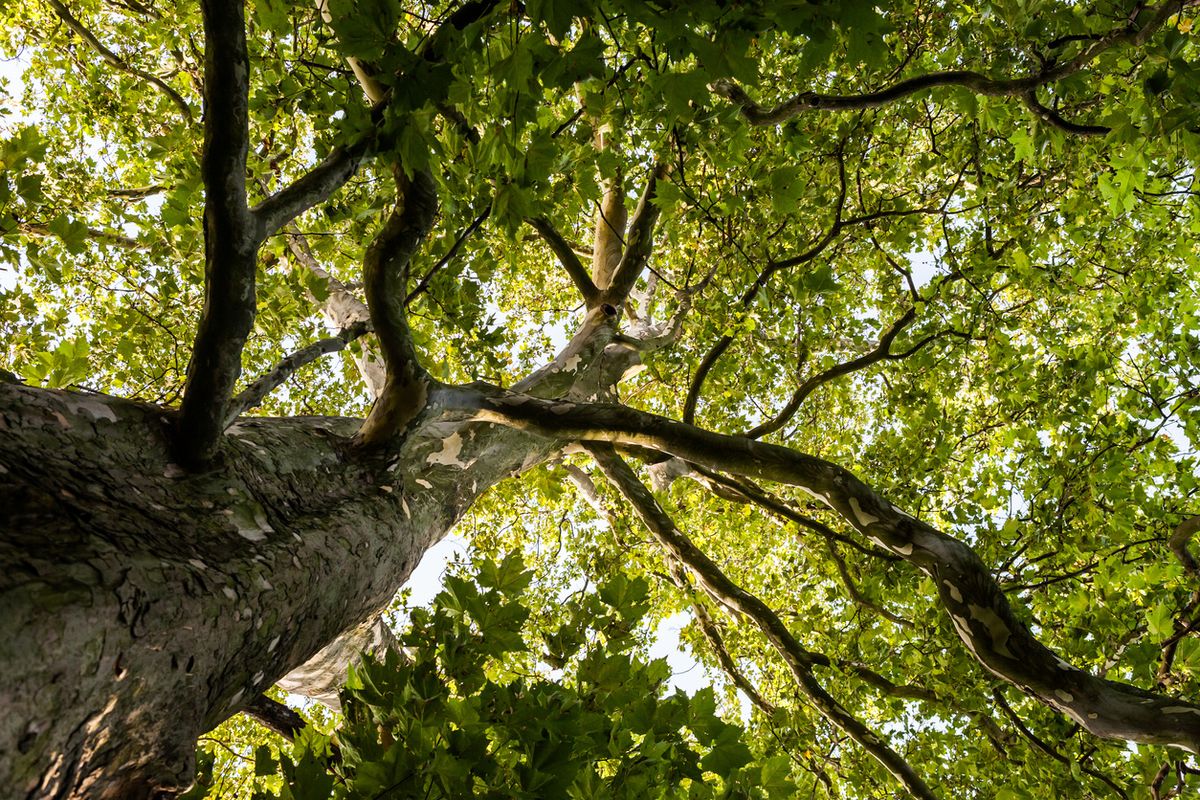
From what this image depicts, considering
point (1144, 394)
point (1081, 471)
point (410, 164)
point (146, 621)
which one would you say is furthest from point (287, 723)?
point (1144, 394)

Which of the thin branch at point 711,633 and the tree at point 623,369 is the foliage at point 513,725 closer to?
the tree at point 623,369

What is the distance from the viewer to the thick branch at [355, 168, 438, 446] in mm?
2627

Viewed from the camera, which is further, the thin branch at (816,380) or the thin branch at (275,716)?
the thin branch at (816,380)

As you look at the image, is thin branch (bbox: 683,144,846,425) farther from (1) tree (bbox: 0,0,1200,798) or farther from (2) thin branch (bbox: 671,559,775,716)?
(2) thin branch (bbox: 671,559,775,716)

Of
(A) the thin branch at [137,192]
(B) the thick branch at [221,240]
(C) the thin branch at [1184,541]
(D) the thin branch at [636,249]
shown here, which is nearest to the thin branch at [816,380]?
(D) the thin branch at [636,249]

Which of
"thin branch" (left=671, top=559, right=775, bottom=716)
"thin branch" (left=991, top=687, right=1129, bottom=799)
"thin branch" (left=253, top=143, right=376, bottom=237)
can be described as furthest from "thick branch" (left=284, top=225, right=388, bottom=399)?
"thin branch" (left=991, top=687, right=1129, bottom=799)

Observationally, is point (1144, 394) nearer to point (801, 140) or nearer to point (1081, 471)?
point (1081, 471)

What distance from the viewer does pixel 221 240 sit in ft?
6.22

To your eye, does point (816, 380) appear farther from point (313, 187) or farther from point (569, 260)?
point (313, 187)

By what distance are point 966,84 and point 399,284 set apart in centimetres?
299

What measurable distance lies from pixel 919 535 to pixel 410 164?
284 cm

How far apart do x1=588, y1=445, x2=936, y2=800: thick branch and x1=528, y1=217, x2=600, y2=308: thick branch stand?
168 cm

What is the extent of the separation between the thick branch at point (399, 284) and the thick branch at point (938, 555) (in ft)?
1.00

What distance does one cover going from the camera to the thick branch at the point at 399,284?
8.62 ft
